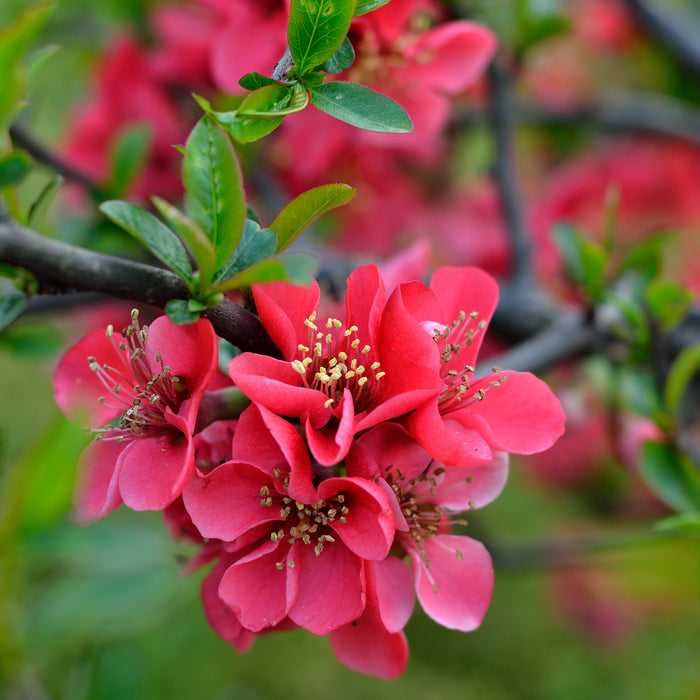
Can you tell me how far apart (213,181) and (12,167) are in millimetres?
114

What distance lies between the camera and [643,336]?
1.95 ft

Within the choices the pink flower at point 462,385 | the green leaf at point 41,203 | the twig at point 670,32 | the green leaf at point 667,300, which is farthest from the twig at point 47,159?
the twig at point 670,32

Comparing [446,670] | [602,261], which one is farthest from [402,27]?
[446,670]

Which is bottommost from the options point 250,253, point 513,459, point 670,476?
point 513,459

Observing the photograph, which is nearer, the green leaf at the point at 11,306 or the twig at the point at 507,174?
the green leaf at the point at 11,306

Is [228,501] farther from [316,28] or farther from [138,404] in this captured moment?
[316,28]

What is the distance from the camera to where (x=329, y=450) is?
33 centimetres

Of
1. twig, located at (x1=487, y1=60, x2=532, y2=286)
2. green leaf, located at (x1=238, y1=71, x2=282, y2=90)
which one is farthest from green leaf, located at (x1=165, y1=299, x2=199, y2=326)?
twig, located at (x1=487, y1=60, x2=532, y2=286)

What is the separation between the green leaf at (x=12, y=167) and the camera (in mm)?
→ 342

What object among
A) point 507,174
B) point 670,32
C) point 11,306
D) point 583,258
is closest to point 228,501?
point 11,306

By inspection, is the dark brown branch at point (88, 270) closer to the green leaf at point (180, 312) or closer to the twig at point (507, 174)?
the green leaf at point (180, 312)

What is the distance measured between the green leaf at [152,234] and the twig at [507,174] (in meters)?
0.55

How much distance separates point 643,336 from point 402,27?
A: 1.10 feet

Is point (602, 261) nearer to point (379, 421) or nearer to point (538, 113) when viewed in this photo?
point (379, 421)
